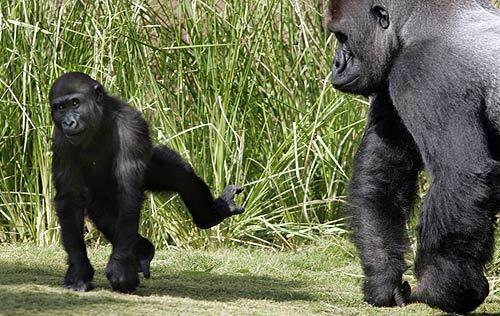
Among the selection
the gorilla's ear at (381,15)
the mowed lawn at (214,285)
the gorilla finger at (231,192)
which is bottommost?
the mowed lawn at (214,285)

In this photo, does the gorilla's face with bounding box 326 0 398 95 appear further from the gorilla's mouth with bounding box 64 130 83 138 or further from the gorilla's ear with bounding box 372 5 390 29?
the gorilla's mouth with bounding box 64 130 83 138

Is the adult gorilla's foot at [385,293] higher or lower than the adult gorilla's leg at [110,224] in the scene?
lower

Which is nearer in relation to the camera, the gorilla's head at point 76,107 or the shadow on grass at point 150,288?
the shadow on grass at point 150,288

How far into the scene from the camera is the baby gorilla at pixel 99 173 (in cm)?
418

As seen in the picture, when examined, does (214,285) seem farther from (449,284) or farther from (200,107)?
(200,107)

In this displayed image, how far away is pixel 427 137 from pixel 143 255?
1.30 meters

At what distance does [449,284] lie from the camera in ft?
13.8

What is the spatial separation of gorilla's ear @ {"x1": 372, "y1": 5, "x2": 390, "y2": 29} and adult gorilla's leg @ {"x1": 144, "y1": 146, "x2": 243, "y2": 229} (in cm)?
100

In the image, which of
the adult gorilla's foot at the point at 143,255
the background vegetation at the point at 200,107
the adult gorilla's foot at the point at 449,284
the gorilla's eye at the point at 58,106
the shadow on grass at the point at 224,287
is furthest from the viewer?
the background vegetation at the point at 200,107

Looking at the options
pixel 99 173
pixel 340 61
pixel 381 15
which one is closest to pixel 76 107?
pixel 99 173

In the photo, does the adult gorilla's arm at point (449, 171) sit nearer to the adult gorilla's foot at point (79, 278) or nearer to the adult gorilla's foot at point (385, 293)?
the adult gorilla's foot at point (385, 293)

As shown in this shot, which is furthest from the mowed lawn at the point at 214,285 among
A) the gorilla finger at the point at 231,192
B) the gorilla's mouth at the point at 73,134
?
the gorilla's mouth at the point at 73,134

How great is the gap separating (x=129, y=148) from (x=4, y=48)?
2282mm

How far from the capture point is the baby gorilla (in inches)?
164
